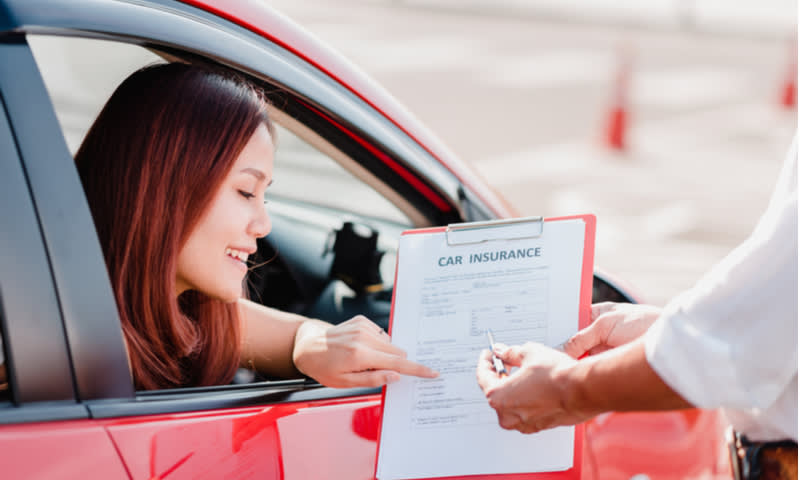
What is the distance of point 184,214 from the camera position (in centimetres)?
194

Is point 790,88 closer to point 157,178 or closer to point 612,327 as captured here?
point 612,327

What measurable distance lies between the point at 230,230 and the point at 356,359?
1.34 ft

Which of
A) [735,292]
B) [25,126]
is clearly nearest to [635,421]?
[735,292]

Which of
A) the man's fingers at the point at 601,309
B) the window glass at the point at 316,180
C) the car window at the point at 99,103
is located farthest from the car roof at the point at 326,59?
the window glass at the point at 316,180

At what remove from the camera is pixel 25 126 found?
1.47m

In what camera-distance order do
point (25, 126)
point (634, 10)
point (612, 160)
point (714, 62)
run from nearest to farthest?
point (25, 126) → point (612, 160) → point (714, 62) → point (634, 10)

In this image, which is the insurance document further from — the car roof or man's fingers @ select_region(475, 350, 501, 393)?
the car roof

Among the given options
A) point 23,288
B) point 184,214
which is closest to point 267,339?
point 184,214

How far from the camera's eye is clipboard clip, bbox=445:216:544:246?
6.00ft

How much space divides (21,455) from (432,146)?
112 centimetres

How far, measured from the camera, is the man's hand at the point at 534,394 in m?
1.56

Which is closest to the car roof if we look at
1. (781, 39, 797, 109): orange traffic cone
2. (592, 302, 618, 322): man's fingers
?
(592, 302, 618, 322): man's fingers

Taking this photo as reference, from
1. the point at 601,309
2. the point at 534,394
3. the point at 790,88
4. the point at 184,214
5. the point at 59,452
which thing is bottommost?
the point at 59,452

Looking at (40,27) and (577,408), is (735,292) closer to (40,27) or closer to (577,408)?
(577,408)
